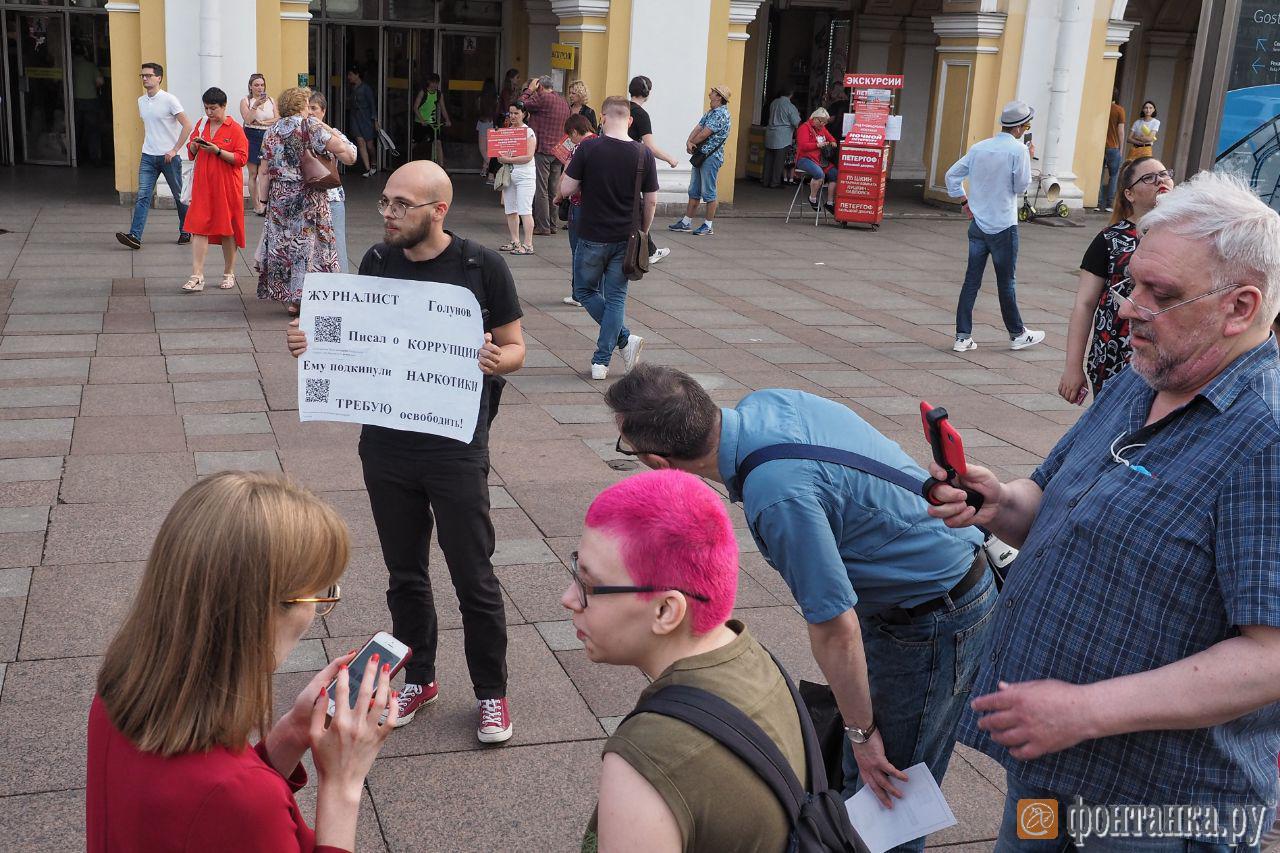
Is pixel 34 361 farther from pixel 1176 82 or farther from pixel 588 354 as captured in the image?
pixel 1176 82

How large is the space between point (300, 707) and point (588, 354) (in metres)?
7.29

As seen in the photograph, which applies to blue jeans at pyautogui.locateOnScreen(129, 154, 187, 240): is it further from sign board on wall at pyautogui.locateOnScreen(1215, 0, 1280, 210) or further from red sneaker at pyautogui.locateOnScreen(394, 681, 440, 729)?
sign board on wall at pyautogui.locateOnScreen(1215, 0, 1280, 210)

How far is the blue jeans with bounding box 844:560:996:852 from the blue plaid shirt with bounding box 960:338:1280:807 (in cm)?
54

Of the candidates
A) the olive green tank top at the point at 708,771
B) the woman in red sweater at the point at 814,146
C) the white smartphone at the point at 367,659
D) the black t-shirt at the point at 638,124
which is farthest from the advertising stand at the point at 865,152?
the olive green tank top at the point at 708,771

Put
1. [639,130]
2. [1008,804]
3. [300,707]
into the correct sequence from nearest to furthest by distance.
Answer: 1. [300,707]
2. [1008,804]
3. [639,130]

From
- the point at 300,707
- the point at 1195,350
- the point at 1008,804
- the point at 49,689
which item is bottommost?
the point at 49,689

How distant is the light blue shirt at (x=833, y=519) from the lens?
2.63 metres

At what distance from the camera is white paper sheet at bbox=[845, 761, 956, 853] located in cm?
286

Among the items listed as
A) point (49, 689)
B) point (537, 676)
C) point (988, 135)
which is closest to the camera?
point (49, 689)

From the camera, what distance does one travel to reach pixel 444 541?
12.7ft

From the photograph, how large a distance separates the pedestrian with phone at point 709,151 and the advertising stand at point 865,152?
1.89 meters

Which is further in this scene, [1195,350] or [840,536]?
[840,536]

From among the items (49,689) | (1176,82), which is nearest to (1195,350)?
(49,689)

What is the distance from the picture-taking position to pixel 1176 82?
24.7 meters
